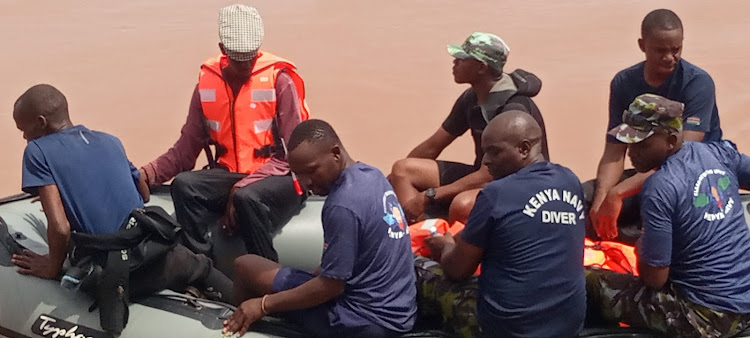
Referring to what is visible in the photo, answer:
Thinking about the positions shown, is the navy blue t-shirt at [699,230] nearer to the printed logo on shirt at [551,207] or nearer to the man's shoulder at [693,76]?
the printed logo on shirt at [551,207]

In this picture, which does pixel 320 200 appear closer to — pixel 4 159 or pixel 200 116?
pixel 200 116

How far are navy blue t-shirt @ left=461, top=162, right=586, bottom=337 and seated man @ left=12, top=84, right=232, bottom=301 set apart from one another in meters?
1.36

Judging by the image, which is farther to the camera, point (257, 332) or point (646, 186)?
point (257, 332)

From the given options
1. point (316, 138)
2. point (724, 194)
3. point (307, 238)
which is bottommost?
point (307, 238)

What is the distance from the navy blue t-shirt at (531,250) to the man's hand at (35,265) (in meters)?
1.64

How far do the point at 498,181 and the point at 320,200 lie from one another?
160cm

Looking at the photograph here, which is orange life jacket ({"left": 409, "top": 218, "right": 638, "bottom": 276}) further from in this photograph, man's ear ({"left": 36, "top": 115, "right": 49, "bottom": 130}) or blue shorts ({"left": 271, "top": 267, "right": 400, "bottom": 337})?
man's ear ({"left": 36, "top": 115, "right": 49, "bottom": 130})

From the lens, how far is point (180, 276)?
13.6 feet

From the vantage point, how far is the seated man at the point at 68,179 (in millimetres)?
3719

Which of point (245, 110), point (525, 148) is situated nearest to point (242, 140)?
point (245, 110)

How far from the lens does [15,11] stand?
1207 cm

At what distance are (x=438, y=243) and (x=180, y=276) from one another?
1.06 m

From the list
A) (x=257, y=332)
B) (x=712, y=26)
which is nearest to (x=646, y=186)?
(x=257, y=332)

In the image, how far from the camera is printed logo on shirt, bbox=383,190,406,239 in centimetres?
339
